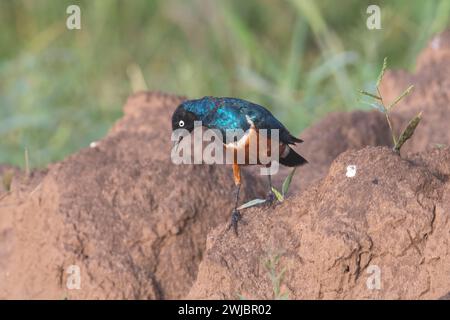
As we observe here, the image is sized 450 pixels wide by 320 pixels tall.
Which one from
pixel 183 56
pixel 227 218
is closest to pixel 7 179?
pixel 227 218

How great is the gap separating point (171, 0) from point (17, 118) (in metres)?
3.04

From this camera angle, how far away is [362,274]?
3758mm

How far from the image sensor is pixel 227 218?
477 cm

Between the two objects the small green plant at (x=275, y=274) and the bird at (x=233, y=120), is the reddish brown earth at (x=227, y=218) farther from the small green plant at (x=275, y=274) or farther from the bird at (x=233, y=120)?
the bird at (x=233, y=120)

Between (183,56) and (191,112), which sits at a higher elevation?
(183,56)

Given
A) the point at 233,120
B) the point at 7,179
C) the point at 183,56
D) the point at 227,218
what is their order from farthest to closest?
1. the point at 183,56
2. the point at 7,179
3. the point at 227,218
4. the point at 233,120

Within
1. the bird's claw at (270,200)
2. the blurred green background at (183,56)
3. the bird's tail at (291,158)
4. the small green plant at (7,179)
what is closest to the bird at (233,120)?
the bird's claw at (270,200)

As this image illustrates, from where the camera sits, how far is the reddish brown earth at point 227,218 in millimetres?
3717

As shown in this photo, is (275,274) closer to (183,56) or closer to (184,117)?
(184,117)

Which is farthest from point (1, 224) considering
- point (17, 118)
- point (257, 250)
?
point (17, 118)

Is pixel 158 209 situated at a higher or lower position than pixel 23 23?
lower

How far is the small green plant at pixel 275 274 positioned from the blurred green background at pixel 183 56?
152 inches

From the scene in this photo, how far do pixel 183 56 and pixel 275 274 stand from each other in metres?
7.33

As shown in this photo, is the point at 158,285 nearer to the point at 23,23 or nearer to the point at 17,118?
the point at 17,118
